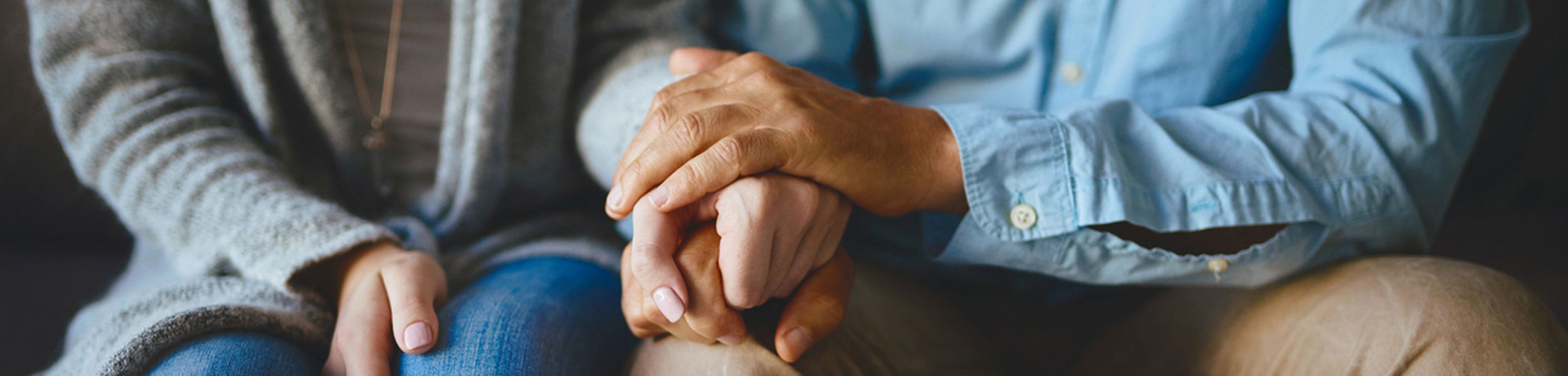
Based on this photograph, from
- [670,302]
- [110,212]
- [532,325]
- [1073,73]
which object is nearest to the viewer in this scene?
[670,302]

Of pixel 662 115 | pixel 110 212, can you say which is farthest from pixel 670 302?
pixel 110 212

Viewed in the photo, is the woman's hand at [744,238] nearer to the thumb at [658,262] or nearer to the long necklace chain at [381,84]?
the thumb at [658,262]

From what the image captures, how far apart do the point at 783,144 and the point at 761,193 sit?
4 cm

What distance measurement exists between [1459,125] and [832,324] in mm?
519

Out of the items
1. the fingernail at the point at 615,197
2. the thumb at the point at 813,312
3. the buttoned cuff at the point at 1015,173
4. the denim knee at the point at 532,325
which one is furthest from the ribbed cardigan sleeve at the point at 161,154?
the buttoned cuff at the point at 1015,173

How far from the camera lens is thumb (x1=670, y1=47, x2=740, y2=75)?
585 mm

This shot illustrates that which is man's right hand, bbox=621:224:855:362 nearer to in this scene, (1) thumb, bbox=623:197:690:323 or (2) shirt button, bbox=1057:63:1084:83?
(1) thumb, bbox=623:197:690:323

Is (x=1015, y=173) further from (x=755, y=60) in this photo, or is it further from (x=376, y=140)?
(x=376, y=140)

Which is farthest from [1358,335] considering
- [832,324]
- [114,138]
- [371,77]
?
[114,138]

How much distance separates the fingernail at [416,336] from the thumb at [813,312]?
0.23 meters

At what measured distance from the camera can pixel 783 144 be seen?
45 centimetres

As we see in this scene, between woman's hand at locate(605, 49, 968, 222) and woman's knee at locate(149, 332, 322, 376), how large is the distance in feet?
0.82

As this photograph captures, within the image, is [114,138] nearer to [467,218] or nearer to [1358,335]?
[467,218]

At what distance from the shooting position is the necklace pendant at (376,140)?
719 mm
